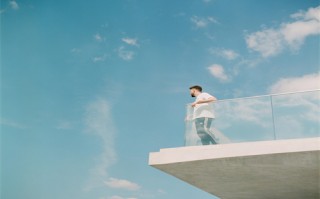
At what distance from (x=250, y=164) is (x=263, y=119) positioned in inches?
37.4

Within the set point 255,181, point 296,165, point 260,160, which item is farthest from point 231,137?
point 255,181

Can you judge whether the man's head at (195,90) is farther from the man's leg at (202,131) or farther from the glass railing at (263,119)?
the man's leg at (202,131)

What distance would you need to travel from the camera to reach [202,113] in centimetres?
767

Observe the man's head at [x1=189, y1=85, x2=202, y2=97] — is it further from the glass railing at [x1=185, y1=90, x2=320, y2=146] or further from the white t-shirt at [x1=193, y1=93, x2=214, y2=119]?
the glass railing at [x1=185, y1=90, x2=320, y2=146]

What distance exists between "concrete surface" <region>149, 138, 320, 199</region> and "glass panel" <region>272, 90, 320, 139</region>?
0.25 meters

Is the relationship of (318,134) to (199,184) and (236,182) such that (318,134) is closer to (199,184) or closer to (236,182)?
(236,182)

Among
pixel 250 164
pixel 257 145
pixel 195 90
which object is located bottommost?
pixel 250 164

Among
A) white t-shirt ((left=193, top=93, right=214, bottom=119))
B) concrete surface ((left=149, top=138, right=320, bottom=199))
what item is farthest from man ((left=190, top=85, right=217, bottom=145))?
concrete surface ((left=149, top=138, right=320, bottom=199))

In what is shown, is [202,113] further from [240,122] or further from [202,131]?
[240,122]

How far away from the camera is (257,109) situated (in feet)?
24.0

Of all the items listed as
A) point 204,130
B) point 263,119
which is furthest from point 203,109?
point 263,119

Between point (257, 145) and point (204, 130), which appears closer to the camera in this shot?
point (257, 145)

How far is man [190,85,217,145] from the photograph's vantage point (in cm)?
743

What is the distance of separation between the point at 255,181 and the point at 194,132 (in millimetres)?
2259
